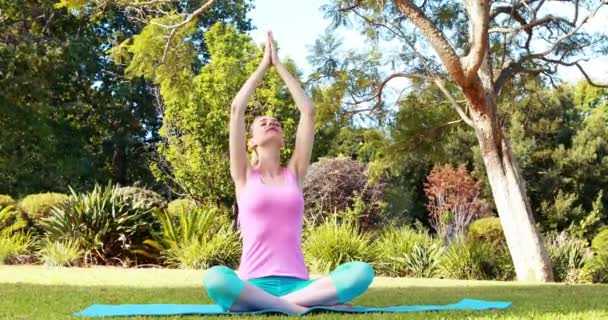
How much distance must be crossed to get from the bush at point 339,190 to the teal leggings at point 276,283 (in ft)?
42.5

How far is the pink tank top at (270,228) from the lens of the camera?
4.91 metres

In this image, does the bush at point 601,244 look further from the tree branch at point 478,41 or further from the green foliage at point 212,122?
the green foliage at point 212,122

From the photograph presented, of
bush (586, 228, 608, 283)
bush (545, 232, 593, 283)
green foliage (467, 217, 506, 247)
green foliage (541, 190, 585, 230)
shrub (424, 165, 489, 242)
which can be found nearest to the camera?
bush (545, 232, 593, 283)

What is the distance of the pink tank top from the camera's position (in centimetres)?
491

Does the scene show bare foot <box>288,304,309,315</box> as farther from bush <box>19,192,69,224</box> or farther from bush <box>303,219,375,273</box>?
bush <box>19,192,69,224</box>

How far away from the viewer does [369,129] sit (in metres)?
15.0

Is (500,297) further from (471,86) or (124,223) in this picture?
(124,223)

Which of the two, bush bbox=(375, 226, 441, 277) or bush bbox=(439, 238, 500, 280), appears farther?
bush bbox=(375, 226, 441, 277)

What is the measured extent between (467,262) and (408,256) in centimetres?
86

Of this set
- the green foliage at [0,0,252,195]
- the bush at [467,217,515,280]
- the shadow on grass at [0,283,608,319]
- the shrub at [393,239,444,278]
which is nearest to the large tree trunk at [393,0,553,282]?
the shrub at [393,239,444,278]

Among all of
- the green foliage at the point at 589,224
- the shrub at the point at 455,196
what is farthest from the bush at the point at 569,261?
the green foliage at the point at 589,224

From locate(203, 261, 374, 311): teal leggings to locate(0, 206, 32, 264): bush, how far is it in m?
8.12

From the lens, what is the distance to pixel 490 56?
42.1 feet

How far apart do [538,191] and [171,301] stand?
1910cm
